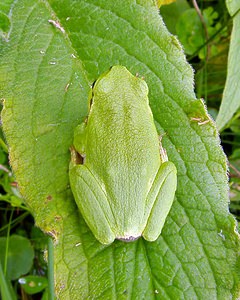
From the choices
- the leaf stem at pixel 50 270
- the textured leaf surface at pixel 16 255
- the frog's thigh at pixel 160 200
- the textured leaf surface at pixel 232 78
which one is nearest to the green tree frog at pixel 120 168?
the frog's thigh at pixel 160 200

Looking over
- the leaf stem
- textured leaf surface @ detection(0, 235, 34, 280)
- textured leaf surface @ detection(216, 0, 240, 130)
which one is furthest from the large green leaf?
textured leaf surface @ detection(0, 235, 34, 280)

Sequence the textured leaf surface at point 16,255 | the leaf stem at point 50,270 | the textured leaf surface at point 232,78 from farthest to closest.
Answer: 1. the textured leaf surface at point 16,255
2. the textured leaf surface at point 232,78
3. the leaf stem at point 50,270

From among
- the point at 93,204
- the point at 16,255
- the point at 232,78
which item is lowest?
the point at 16,255

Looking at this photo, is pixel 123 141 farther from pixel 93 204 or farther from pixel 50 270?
pixel 50 270

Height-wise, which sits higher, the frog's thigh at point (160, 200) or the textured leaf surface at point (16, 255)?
the frog's thigh at point (160, 200)

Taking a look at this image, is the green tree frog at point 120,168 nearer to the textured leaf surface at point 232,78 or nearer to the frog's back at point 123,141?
the frog's back at point 123,141

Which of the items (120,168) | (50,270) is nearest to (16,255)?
(50,270)

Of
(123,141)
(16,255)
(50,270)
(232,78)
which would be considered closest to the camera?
(50,270)
